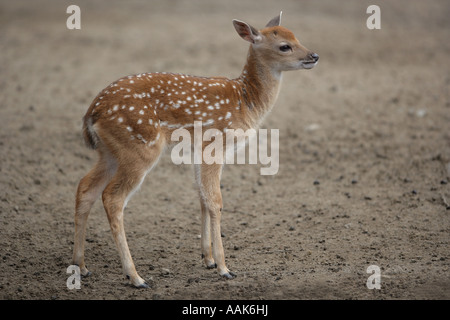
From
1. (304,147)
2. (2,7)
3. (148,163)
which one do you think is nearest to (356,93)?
(304,147)

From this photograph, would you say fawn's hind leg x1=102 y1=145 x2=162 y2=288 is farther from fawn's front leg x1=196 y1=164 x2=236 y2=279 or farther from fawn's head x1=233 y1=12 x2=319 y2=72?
fawn's head x1=233 y1=12 x2=319 y2=72

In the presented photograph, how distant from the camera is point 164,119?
539 centimetres

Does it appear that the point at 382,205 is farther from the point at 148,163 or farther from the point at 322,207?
the point at 148,163

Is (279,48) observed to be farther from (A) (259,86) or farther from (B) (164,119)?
(B) (164,119)

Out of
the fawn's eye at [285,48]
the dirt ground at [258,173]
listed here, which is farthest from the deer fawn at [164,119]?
the dirt ground at [258,173]

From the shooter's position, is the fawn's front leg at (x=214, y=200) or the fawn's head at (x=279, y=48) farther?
the fawn's head at (x=279, y=48)

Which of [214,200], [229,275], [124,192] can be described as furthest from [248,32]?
[229,275]

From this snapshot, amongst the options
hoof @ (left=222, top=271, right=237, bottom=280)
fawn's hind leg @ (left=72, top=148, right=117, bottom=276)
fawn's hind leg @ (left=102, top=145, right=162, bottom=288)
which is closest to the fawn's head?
fawn's hind leg @ (left=102, top=145, right=162, bottom=288)

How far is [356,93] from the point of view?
10.6 meters

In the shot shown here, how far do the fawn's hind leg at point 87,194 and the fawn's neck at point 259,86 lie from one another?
1667 mm

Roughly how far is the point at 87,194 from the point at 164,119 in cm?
105

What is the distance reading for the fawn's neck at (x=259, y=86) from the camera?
611 cm

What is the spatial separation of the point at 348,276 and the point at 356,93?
5.95 m

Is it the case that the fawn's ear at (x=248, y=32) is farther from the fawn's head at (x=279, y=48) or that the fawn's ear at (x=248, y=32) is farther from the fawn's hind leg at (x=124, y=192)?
the fawn's hind leg at (x=124, y=192)
